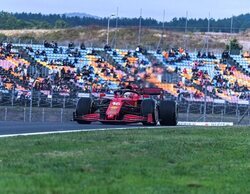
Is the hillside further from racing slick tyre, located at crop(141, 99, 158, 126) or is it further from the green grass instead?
the green grass

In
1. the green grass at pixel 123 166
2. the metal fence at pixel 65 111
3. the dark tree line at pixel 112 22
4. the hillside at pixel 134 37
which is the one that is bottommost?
the metal fence at pixel 65 111

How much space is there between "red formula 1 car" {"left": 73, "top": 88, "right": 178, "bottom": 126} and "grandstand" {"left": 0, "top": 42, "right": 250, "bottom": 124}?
33.0ft

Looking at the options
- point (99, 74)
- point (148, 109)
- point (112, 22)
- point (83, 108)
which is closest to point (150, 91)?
point (148, 109)

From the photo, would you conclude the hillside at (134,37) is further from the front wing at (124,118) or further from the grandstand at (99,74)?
the front wing at (124,118)

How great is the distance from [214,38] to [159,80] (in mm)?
59309

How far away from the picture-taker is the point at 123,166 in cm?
1031

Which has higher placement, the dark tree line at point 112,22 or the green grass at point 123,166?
the dark tree line at point 112,22

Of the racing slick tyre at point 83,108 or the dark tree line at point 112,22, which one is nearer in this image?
the racing slick tyre at point 83,108

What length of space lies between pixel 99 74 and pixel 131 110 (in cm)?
2450

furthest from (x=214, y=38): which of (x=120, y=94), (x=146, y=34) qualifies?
(x=120, y=94)

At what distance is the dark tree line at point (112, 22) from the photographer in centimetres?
7957

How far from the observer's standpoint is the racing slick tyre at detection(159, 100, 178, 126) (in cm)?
2516

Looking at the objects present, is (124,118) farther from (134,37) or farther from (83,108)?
(134,37)

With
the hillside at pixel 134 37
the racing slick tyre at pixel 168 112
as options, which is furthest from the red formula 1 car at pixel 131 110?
the hillside at pixel 134 37
